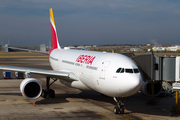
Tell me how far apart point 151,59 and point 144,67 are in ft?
2.32

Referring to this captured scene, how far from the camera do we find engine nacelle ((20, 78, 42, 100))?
1798 cm

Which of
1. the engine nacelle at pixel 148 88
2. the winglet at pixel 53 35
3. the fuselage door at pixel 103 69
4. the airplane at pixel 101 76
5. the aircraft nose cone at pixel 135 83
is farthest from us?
the winglet at pixel 53 35

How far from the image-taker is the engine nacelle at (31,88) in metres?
18.0

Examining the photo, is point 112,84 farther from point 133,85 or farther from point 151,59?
point 151,59

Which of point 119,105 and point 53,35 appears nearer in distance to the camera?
point 119,105

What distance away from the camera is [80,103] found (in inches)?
763

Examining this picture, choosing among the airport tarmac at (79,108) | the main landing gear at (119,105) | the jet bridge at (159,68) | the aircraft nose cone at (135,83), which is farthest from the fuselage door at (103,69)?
the jet bridge at (159,68)

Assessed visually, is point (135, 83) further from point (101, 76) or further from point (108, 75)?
point (101, 76)

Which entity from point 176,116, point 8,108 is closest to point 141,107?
point 176,116

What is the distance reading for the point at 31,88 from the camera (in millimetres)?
18922

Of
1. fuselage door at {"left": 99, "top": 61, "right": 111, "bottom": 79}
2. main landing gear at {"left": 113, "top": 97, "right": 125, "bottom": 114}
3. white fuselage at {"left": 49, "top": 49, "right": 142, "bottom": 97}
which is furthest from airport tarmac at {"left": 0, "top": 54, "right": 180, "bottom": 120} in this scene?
fuselage door at {"left": 99, "top": 61, "right": 111, "bottom": 79}

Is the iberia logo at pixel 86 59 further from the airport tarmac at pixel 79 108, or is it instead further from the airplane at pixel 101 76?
the airport tarmac at pixel 79 108

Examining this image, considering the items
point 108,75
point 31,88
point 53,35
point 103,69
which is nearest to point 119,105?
point 108,75

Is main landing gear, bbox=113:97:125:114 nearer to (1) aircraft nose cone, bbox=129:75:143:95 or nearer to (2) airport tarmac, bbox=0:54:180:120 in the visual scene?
(2) airport tarmac, bbox=0:54:180:120
